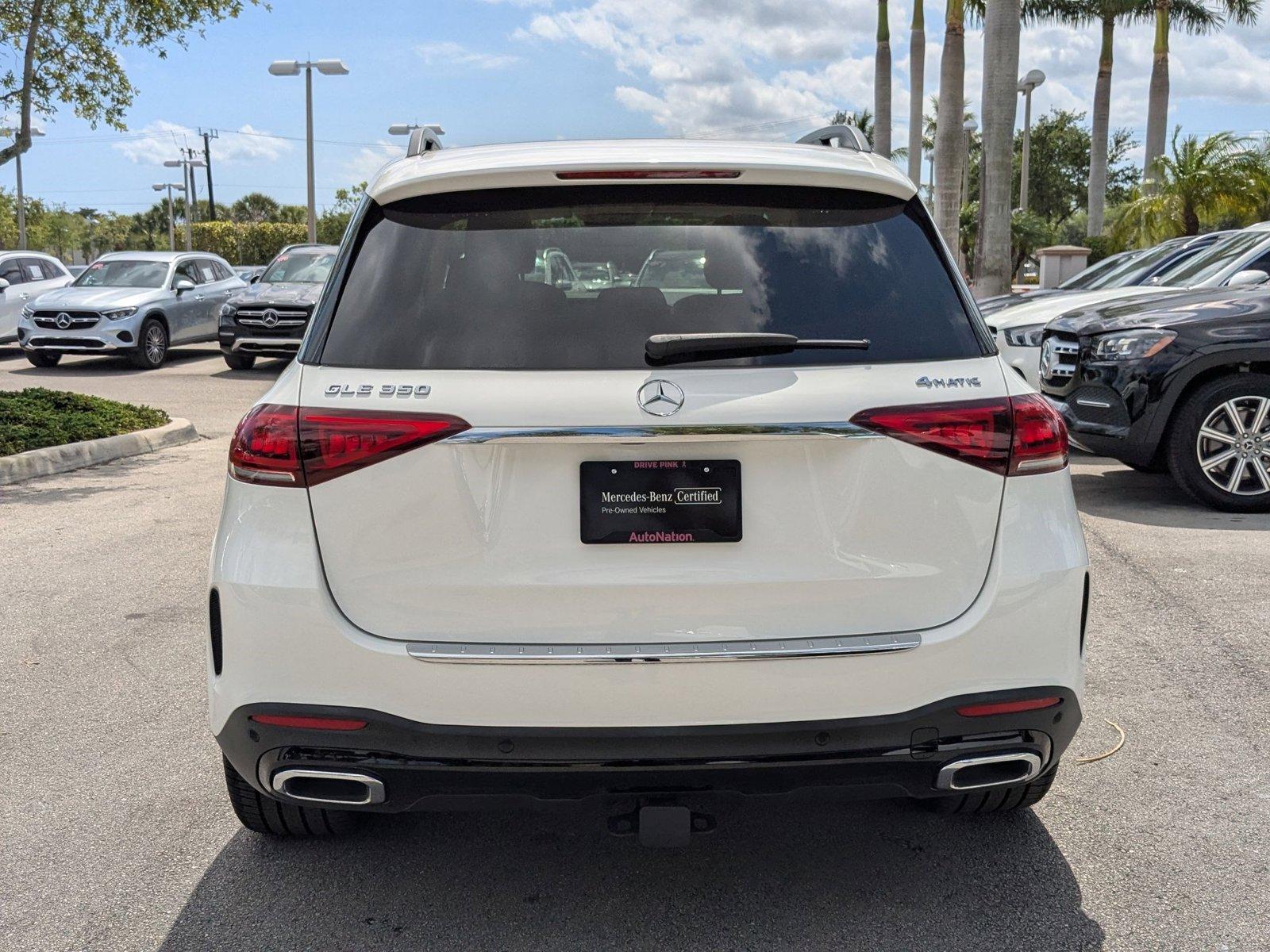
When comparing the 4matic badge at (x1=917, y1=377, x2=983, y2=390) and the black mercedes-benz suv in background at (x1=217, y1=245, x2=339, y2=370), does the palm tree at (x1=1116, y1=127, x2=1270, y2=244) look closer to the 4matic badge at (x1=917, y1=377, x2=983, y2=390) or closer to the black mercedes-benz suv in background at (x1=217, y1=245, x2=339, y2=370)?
the black mercedes-benz suv in background at (x1=217, y1=245, x2=339, y2=370)

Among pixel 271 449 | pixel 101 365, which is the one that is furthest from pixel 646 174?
pixel 101 365

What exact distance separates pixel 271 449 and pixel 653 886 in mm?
1469

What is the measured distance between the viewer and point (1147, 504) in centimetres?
835

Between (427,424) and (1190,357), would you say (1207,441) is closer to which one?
(1190,357)

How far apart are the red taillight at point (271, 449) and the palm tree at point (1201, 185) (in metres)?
26.8

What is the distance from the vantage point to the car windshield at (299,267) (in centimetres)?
1864

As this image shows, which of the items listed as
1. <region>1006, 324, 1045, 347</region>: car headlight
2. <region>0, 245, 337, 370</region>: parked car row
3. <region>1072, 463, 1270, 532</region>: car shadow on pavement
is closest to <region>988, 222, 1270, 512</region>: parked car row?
<region>1072, 463, 1270, 532</region>: car shadow on pavement

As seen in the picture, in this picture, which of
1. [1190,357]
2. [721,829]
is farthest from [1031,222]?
[721,829]

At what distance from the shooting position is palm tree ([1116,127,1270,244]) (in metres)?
25.7

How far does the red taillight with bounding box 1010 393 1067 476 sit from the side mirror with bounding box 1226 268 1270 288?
7018mm

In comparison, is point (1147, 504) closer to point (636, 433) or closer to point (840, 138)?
point (840, 138)

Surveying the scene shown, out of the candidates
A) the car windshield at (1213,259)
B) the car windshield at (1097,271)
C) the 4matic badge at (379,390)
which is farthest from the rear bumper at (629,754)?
the car windshield at (1097,271)

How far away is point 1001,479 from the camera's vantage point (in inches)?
108

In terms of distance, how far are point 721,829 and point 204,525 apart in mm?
5118
